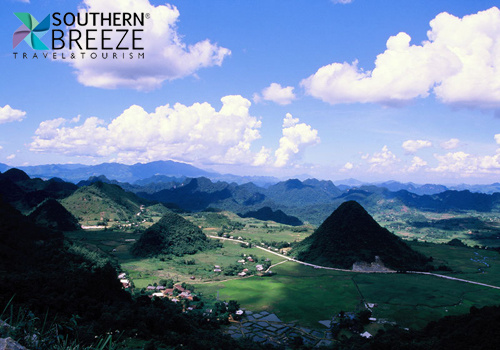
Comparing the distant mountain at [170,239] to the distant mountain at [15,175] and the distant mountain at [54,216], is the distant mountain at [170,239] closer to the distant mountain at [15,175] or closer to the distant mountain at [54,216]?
the distant mountain at [54,216]

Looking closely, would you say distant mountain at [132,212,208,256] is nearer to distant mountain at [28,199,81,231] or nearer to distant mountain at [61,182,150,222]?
distant mountain at [28,199,81,231]

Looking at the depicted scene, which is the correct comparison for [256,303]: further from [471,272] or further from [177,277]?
[471,272]

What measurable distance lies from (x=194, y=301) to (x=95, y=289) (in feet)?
68.4

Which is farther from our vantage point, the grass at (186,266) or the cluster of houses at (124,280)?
the grass at (186,266)

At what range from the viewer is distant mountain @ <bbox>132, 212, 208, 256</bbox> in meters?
97.0

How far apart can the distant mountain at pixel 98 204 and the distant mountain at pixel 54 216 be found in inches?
800

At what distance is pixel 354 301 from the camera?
59750 millimetres

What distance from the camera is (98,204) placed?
153 m

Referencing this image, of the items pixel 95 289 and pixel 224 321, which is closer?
pixel 95 289

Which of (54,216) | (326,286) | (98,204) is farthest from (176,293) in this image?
(98,204)

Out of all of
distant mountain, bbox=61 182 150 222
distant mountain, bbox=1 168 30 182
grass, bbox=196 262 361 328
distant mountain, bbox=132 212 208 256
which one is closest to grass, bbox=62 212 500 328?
grass, bbox=196 262 361 328

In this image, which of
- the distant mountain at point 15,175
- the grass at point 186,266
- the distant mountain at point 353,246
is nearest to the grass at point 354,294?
the distant mountain at point 353,246

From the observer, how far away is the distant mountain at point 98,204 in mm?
144050

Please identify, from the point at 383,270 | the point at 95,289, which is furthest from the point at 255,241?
the point at 95,289
